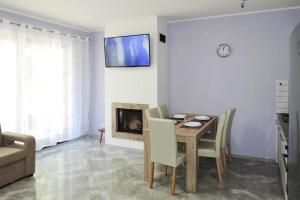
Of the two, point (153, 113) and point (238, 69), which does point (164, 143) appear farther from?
point (238, 69)

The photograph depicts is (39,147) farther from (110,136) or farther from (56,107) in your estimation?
(110,136)

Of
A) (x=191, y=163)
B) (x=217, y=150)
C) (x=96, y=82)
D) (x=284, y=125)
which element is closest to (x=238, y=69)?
(x=284, y=125)

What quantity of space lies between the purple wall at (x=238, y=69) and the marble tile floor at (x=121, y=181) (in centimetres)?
63

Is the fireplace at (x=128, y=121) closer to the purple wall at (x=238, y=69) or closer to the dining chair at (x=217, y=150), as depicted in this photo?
the purple wall at (x=238, y=69)

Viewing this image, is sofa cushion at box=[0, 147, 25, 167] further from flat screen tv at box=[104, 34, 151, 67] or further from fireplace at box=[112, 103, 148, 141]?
flat screen tv at box=[104, 34, 151, 67]

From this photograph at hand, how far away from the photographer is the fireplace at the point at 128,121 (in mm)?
4717

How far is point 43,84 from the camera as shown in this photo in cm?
460

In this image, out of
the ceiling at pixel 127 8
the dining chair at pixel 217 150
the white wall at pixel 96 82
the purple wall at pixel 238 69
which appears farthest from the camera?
the white wall at pixel 96 82

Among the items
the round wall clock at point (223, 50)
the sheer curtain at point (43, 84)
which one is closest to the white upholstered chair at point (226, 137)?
the round wall clock at point (223, 50)

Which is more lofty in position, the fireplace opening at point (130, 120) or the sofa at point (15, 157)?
the fireplace opening at point (130, 120)

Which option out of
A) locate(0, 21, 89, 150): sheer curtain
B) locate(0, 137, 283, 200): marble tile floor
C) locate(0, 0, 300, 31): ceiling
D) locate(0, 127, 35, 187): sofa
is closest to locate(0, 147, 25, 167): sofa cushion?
locate(0, 127, 35, 187): sofa

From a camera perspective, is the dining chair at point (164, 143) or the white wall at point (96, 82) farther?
the white wall at point (96, 82)

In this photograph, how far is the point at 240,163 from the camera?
3.99 metres

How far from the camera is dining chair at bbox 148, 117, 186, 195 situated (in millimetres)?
2850
